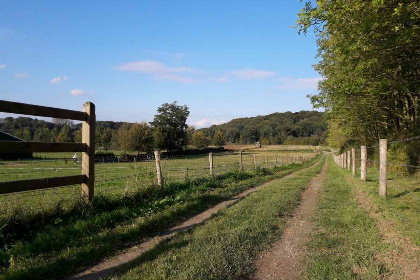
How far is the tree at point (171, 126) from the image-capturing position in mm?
80637

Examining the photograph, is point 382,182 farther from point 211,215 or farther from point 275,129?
point 275,129

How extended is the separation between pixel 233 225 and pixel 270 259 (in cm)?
166

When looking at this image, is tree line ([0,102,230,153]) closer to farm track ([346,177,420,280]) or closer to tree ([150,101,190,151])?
tree ([150,101,190,151])

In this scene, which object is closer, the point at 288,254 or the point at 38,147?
the point at 288,254

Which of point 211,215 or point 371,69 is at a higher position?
point 371,69

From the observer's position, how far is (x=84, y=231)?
17.5ft

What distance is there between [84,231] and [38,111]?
239 centimetres

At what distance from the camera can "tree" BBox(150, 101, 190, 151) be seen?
265 feet

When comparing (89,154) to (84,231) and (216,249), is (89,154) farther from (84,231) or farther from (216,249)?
(216,249)

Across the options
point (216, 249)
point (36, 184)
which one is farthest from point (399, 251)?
point (36, 184)

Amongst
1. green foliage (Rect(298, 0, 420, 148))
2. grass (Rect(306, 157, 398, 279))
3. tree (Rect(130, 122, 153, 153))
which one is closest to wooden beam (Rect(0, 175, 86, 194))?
grass (Rect(306, 157, 398, 279))

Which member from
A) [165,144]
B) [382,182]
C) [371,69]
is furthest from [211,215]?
[165,144]

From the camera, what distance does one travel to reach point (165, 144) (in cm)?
8112

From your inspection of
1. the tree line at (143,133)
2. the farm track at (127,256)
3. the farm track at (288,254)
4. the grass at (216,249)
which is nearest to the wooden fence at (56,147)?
the farm track at (127,256)
